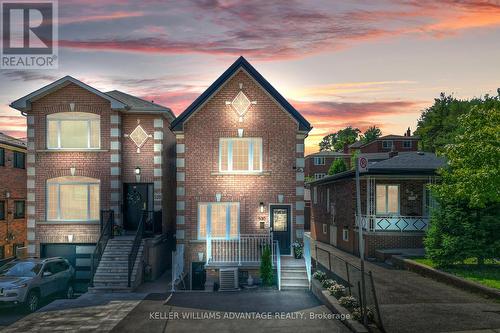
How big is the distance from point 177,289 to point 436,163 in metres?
17.6

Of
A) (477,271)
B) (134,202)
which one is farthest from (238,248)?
(477,271)

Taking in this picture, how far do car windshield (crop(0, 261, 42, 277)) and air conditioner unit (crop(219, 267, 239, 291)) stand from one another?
733 cm

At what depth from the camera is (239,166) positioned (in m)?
23.9

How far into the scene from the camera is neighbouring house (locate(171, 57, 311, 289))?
930 inches

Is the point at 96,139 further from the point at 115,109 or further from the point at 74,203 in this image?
the point at 74,203

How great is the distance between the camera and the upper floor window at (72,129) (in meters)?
24.9

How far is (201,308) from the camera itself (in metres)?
17.6

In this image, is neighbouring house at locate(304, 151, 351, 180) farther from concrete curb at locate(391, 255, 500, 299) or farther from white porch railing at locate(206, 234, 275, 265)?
white porch railing at locate(206, 234, 275, 265)

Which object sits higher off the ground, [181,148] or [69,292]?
[181,148]

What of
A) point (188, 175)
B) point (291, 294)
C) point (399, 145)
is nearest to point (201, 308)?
point (291, 294)

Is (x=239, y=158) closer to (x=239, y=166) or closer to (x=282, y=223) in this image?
(x=239, y=166)

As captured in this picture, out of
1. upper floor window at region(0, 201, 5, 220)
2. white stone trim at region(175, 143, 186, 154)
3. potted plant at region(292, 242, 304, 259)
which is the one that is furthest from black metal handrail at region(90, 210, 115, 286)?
upper floor window at region(0, 201, 5, 220)

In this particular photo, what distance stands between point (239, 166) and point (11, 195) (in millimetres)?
17050

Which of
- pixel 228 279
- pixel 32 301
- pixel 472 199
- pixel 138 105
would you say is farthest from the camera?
pixel 138 105
